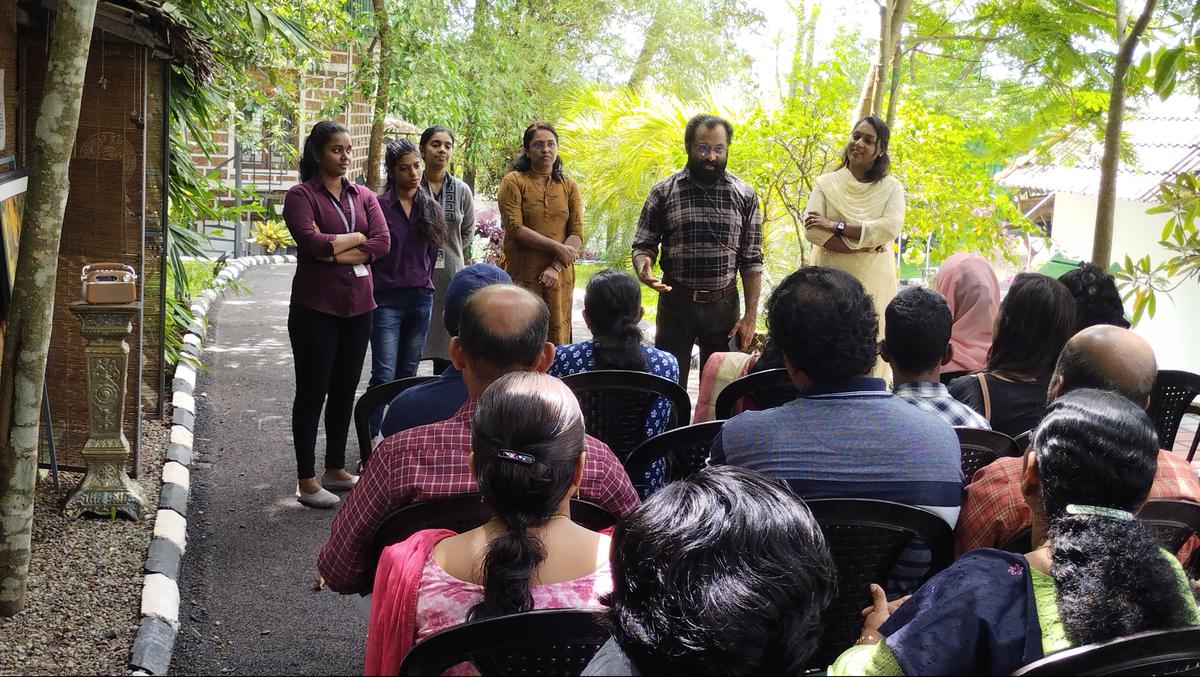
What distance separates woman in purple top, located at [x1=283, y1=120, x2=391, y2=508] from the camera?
544 centimetres

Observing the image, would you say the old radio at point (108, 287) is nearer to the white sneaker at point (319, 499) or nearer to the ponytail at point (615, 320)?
the white sneaker at point (319, 499)

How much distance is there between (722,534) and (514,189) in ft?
18.8

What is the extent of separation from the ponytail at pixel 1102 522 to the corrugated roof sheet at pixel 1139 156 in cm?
851

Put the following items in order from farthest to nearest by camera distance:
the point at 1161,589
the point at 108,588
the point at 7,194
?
the point at 7,194
the point at 108,588
the point at 1161,589

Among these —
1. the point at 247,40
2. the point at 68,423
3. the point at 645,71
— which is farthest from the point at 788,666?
the point at 645,71

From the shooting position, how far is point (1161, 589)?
1.87 meters

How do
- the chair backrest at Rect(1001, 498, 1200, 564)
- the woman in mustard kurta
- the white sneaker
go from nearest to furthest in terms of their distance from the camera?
1. the chair backrest at Rect(1001, 498, 1200, 564)
2. the white sneaker
3. the woman in mustard kurta

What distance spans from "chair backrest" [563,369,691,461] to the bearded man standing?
2.35 meters

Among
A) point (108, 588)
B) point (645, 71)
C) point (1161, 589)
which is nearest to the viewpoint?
point (1161, 589)

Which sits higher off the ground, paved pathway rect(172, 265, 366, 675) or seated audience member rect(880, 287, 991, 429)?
seated audience member rect(880, 287, 991, 429)

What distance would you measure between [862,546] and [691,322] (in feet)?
12.8

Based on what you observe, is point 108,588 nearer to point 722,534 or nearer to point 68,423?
point 68,423

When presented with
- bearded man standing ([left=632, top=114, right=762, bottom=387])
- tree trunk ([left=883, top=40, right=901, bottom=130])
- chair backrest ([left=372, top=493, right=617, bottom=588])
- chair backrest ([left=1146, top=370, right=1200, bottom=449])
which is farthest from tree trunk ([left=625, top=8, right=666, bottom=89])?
chair backrest ([left=372, top=493, right=617, bottom=588])

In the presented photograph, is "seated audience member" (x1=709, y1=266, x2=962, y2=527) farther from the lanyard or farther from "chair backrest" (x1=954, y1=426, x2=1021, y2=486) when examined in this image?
the lanyard
